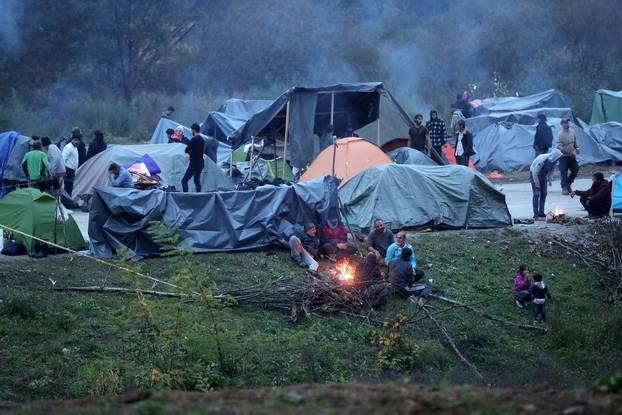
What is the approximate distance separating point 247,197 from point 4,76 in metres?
25.2

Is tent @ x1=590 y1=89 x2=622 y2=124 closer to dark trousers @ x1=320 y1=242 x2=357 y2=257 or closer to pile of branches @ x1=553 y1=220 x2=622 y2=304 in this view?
pile of branches @ x1=553 y1=220 x2=622 y2=304

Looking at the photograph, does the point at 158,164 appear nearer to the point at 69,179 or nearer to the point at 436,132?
the point at 69,179

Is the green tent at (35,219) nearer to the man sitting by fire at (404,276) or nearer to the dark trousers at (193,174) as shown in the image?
the dark trousers at (193,174)

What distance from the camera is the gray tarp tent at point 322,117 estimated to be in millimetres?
19578

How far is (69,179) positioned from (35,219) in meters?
5.71

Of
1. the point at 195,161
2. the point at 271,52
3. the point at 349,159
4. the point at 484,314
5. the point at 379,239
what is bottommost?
the point at 484,314

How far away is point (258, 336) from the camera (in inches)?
453

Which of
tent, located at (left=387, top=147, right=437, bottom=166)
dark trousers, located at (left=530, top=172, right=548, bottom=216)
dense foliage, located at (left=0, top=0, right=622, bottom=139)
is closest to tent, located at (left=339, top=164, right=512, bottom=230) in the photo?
dark trousers, located at (left=530, top=172, right=548, bottom=216)

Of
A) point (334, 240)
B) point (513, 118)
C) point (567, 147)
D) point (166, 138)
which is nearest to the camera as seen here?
point (334, 240)

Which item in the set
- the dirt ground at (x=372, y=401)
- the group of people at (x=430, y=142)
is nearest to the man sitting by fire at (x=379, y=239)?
the group of people at (x=430, y=142)

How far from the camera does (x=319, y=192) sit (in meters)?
15.6

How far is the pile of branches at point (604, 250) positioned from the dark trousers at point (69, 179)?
403 inches

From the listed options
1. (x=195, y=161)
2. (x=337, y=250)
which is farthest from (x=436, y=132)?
(x=337, y=250)

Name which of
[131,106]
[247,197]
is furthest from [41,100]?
[247,197]
